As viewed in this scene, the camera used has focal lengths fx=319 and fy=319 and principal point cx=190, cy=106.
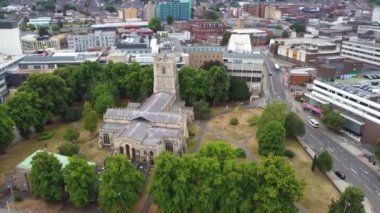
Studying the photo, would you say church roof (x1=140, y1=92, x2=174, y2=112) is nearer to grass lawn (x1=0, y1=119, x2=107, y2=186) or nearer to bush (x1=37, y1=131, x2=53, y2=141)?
grass lawn (x1=0, y1=119, x2=107, y2=186)

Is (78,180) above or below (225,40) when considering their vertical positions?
below

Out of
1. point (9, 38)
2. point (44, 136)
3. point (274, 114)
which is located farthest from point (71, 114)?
point (9, 38)

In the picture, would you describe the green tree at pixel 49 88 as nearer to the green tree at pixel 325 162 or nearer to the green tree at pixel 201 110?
the green tree at pixel 201 110

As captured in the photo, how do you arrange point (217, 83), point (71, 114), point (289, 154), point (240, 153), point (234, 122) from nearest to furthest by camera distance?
point (240, 153)
point (289, 154)
point (234, 122)
point (71, 114)
point (217, 83)

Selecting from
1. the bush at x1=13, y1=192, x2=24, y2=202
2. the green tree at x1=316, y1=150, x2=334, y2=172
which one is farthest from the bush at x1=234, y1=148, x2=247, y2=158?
the bush at x1=13, y1=192, x2=24, y2=202

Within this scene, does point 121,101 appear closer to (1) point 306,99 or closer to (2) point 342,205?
(1) point 306,99

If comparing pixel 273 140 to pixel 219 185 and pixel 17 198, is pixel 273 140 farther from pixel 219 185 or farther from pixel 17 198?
pixel 17 198

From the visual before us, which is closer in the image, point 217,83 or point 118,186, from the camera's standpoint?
point 118,186
